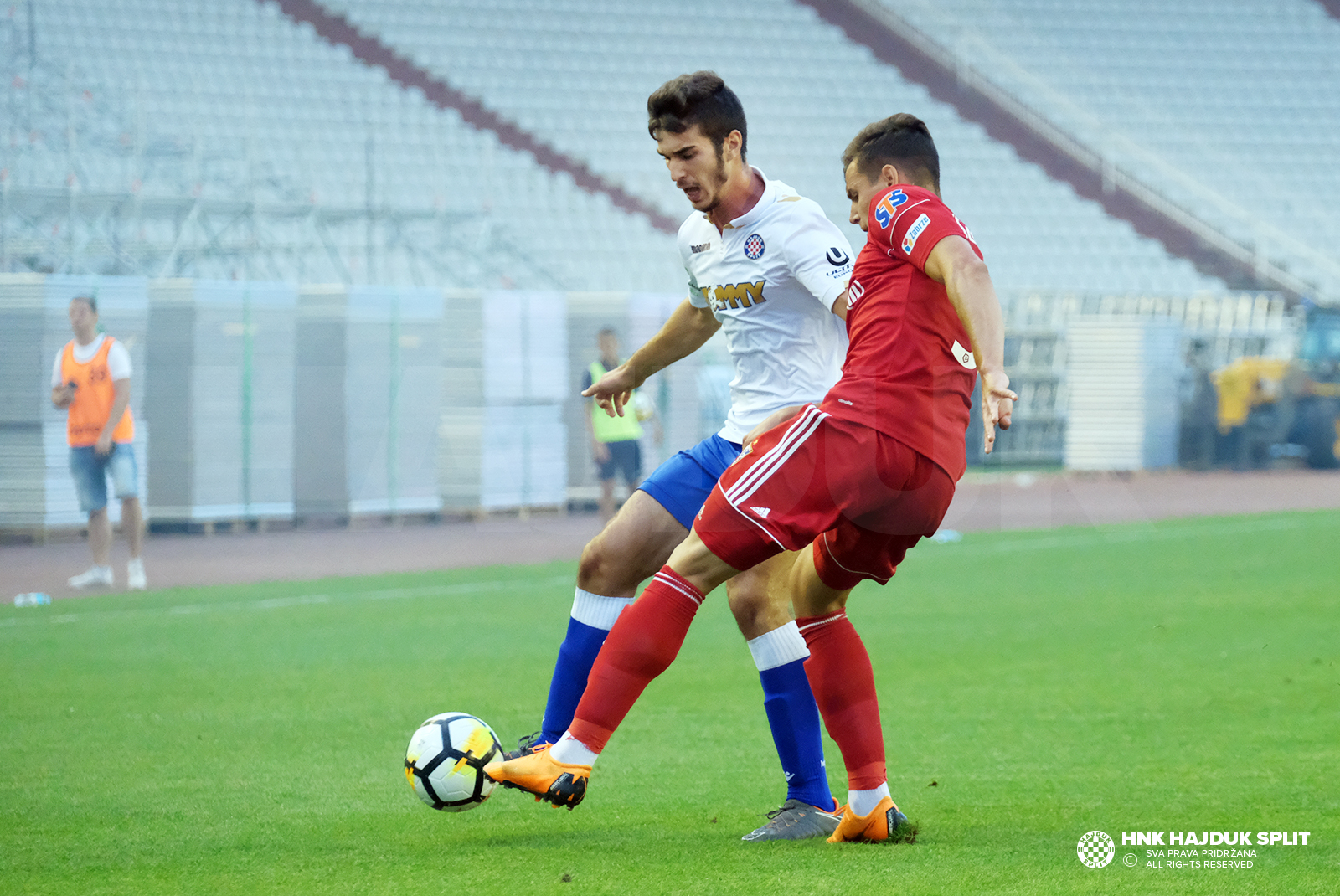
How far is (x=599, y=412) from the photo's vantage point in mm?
15555

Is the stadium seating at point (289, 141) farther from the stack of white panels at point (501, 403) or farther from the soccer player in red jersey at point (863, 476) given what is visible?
the soccer player in red jersey at point (863, 476)

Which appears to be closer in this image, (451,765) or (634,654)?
(634,654)

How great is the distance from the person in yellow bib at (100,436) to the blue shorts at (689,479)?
775 centimetres

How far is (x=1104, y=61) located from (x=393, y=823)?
106 feet

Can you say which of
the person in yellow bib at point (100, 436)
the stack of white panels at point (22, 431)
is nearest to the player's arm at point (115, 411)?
the person in yellow bib at point (100, 436)

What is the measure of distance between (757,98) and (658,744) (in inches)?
1025

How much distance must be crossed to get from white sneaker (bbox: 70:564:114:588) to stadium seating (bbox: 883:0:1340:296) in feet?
82.8

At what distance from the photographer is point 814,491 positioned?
139 inches

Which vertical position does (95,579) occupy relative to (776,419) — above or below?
below

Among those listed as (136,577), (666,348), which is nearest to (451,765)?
(666,348)

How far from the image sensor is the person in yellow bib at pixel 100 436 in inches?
432

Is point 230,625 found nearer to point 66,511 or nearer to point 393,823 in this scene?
point 393,823

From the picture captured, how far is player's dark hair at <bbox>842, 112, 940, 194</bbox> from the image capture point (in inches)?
150

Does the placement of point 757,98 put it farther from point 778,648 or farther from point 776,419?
point 778,648
